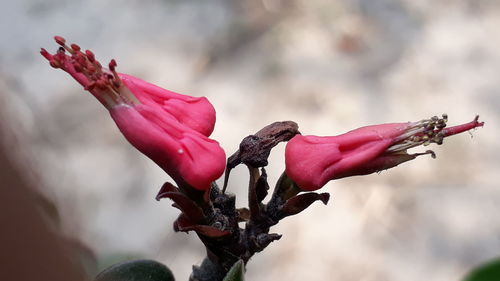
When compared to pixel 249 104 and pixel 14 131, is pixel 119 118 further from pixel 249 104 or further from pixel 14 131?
pixel 249 104

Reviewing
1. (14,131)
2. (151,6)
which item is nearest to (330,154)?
(14,131)

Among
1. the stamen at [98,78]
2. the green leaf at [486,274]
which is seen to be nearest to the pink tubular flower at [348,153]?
the stamen at [98,78]

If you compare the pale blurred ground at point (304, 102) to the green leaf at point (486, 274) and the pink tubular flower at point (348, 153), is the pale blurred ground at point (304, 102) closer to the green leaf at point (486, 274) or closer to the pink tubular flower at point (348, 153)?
the green leaf at point (486, 274)

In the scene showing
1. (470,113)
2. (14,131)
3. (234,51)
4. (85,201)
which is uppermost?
(234,51)

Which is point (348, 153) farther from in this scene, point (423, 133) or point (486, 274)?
point (486, 274)

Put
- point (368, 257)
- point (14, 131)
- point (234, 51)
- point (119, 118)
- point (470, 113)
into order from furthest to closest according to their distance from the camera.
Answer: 1. point (234, 51)
2. point (470, 113)
3. point (368, 257)
4. point (119, 118)
5. point (14, 131)

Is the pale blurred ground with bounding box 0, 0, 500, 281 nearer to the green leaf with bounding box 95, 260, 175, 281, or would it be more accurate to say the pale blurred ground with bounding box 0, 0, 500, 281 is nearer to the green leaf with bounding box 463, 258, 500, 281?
the green leaf with bounding box 463, 258, 500, 281
